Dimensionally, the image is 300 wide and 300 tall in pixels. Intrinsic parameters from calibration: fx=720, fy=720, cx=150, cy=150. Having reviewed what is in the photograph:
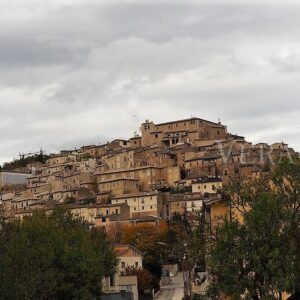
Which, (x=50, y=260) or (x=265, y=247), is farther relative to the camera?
(x=50, y=260)

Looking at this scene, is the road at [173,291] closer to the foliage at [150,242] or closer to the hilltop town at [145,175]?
the foliage at [150,242]

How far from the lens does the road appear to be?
6061 cm

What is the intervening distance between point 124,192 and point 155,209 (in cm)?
1209

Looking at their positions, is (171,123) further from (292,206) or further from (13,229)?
(292,206)

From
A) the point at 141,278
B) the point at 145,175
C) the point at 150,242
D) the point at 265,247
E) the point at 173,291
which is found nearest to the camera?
the point at 265,247

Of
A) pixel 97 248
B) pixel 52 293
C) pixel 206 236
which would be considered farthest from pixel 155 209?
pixel 206 236

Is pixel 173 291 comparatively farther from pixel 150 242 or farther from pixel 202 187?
pixel 202 187

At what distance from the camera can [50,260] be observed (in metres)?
39.9

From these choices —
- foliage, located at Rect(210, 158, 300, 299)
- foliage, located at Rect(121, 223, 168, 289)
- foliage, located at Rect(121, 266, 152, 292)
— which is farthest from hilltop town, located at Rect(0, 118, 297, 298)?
foliage, located at Rect(210, 158, 300, 299)

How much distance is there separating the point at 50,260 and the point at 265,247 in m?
21.4

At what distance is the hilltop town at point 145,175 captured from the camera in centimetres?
10006

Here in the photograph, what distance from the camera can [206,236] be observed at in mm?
23859

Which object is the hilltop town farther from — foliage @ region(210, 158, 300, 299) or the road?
foliage @ region(210, 158, 300, 299)

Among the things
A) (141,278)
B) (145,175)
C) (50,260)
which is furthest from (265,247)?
(145,175)
